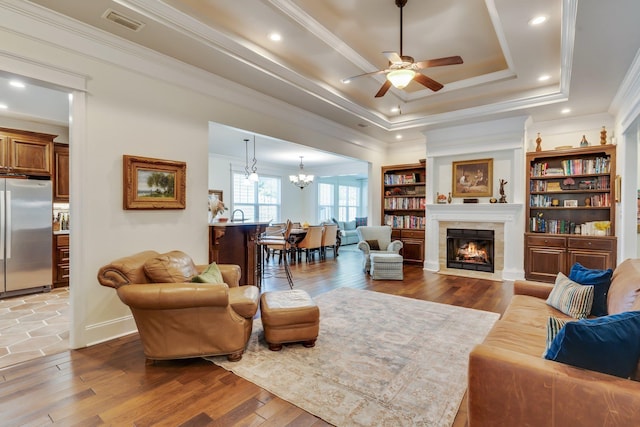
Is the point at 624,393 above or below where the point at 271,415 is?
above

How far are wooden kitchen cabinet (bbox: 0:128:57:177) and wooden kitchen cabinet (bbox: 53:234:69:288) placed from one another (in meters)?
1.02

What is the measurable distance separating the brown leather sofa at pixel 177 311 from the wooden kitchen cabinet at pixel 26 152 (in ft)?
11.8

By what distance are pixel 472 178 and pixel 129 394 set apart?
6125 mm

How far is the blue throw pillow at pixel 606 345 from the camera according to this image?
1342mm

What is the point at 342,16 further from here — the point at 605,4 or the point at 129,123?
the point at 129,123

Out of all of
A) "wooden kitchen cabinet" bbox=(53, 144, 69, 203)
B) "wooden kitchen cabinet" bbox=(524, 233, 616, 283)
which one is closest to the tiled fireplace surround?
"wooden kitchen cabinet" bbox=(524, 233, 616, 283)

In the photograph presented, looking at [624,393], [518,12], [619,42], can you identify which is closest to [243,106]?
[518,12]

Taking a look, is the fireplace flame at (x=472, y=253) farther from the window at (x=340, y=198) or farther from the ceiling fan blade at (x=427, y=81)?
the window at (x=340, y=198)

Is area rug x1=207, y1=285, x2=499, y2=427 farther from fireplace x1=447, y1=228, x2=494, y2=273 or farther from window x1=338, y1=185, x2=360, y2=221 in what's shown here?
window x1=338, y1=185, x2=360, y2=221

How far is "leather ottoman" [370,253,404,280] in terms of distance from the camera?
18.2 ft

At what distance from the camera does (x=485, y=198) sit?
6008 millimetres

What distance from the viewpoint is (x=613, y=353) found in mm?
1339

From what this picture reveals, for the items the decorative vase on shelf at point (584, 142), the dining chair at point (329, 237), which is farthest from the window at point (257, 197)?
the decorative vase on shelf at point (584, 142)

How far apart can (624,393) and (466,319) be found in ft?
8.23
